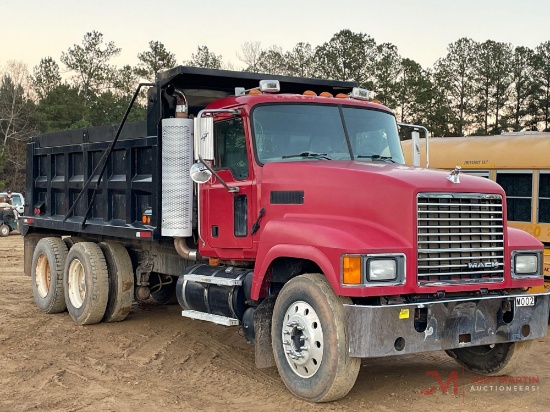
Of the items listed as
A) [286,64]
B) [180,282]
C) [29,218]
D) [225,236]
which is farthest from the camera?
[286,64]

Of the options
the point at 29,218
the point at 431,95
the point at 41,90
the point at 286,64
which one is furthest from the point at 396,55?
the point at 29,218

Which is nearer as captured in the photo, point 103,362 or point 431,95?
point 103,362

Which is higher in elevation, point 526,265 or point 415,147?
point 415,147

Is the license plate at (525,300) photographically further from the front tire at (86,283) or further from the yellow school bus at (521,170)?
the front tire at (86,283)

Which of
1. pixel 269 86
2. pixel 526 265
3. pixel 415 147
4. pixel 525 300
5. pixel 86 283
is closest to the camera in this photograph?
pixel 525 300

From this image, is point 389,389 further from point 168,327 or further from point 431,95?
point 431,95

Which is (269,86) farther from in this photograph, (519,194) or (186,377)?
(519,194)

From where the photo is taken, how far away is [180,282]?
346 inches

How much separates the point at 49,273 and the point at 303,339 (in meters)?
6.18

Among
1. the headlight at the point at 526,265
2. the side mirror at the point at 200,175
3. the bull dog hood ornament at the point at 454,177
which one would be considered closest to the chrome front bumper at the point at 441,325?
the headlight at the point at 526,265

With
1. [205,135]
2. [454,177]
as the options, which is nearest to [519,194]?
[454,177]

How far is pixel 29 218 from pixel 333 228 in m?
7.27

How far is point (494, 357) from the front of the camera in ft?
25.5

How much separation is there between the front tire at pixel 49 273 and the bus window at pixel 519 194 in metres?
6.86
